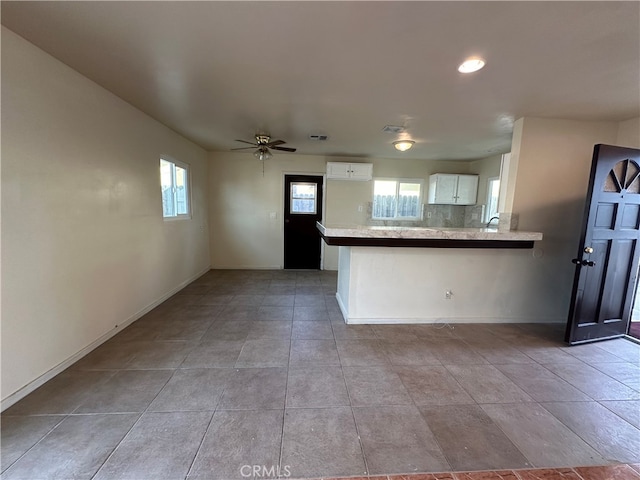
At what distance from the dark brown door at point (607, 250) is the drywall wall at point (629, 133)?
1.43ft

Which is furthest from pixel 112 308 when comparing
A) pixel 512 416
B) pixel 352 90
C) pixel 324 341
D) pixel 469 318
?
pixel 469 318

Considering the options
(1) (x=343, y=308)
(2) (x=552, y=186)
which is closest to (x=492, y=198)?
(2) (x=552, y=186)

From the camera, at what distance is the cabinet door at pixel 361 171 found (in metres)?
5.10

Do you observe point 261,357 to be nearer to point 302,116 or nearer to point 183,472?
point 183,472

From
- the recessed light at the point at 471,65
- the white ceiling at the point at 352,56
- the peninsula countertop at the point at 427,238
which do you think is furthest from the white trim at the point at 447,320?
the recessed light at the point at 471,65

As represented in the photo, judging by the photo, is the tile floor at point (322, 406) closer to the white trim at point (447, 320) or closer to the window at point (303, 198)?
the white trim at point (447, 320)

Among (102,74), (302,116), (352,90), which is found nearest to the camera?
(102,74)

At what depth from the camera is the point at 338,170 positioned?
5.08 metres

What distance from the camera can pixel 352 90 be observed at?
90.4 inches

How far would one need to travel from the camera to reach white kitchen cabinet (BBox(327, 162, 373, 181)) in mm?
5062

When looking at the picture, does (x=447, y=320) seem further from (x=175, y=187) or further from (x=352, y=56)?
(x=175, y=187)

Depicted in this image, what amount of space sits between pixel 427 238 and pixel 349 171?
107 inches

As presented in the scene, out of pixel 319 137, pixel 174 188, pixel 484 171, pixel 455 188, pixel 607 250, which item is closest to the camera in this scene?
pixel 607 250

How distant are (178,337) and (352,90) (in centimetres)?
283
